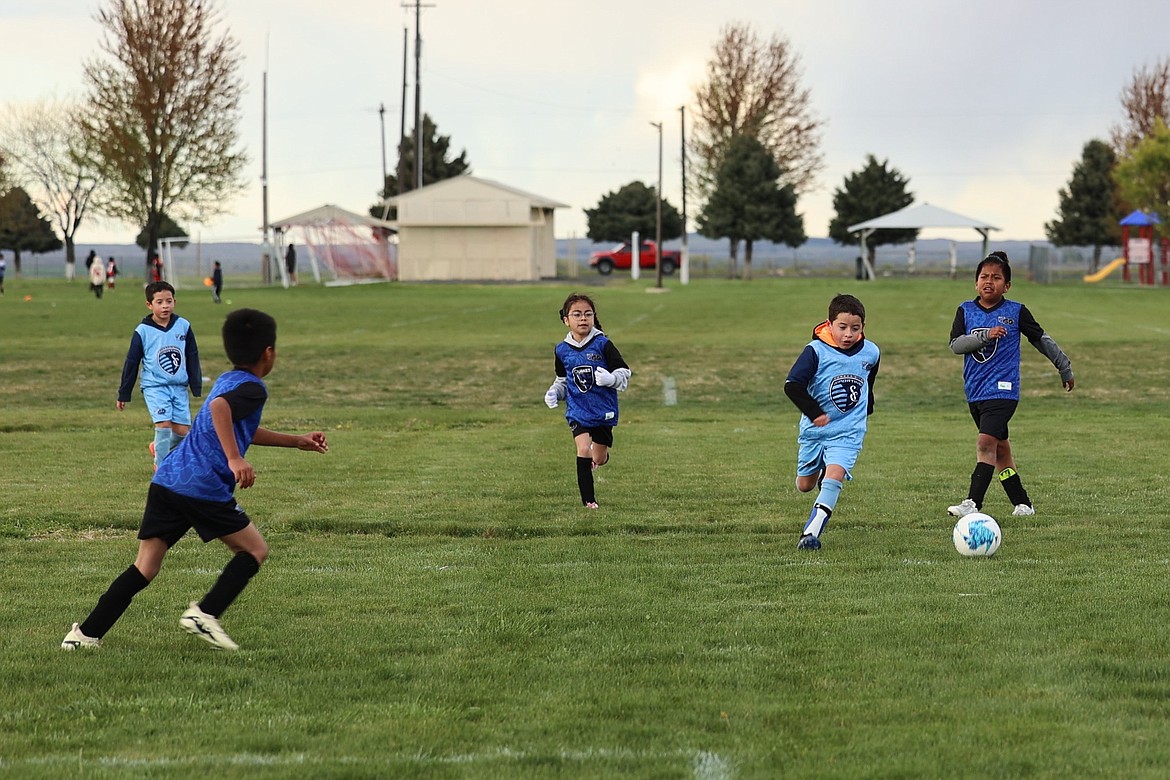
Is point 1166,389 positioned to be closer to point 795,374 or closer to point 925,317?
point 795,374

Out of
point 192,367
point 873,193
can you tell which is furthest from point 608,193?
point 192,367

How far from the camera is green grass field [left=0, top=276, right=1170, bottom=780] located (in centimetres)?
462

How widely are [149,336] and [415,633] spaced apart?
5.51 metres

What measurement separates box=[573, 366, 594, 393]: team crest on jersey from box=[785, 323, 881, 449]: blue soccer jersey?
1.97 m

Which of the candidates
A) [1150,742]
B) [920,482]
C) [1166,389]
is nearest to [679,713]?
[1150,742]

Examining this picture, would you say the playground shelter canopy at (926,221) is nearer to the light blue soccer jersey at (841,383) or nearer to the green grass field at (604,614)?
the green grass field at (604,614)

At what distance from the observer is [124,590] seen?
597cm

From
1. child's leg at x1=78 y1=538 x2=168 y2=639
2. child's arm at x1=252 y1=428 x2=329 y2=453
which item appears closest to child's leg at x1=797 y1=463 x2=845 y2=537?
child's arm at x1=252 y1=428 x2=329 y2=453

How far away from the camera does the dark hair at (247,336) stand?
597cm

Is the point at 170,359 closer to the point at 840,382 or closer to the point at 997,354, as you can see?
the point at 840,382

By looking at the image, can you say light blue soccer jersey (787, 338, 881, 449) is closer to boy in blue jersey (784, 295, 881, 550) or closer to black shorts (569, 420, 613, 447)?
boy in blue jersey (784, 295, 881, 550)

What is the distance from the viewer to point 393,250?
7344 cm

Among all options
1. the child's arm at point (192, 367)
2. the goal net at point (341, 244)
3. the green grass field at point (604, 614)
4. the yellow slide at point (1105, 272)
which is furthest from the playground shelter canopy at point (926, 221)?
the child's arm at point (192, 367)

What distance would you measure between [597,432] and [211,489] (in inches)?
175
